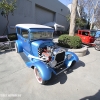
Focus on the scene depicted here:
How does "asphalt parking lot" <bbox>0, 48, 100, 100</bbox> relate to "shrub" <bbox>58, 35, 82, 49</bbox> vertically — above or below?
below

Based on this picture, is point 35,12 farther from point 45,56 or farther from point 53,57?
point 53,57

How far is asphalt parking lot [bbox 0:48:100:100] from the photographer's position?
99.4 inches

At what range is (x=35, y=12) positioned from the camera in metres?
13.3

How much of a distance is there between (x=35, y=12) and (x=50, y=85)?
12.7 m

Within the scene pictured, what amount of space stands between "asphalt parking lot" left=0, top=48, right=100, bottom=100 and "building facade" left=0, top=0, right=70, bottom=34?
7.70 metres

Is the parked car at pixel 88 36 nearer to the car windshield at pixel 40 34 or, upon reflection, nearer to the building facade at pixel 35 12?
the car windshield at pixel 40 34

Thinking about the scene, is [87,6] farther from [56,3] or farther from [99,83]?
[99,83]

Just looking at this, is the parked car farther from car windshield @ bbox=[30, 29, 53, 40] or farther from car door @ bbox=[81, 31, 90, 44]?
car windshield @ bbox=[30, 29, 53, 40]

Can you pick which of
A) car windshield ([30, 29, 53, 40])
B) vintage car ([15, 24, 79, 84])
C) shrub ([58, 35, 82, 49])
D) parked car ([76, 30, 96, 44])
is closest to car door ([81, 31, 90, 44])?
parked car ([76, 30, 96, 44])

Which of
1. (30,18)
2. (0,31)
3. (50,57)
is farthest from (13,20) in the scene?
(50,57)

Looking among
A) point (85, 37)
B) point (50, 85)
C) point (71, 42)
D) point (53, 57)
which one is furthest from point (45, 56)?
point (85, 37)

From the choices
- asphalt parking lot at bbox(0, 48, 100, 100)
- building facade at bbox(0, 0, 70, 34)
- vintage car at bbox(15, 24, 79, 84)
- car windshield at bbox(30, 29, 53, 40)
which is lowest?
asphalt parking lot at bbox(0, 48, 100, 100)

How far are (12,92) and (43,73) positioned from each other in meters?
1.09

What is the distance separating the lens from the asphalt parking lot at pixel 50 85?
8.28 ft
